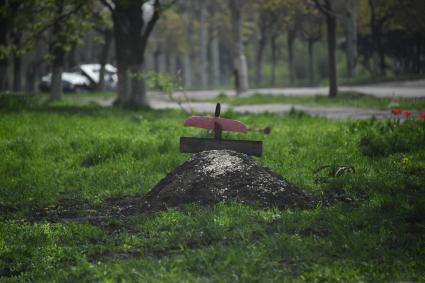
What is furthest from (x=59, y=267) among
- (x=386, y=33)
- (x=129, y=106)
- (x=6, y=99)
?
(x=386, y=33)

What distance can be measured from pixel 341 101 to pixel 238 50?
8.10m

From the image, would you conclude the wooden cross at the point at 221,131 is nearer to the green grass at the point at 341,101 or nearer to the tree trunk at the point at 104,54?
the green grass at the point at 341,101

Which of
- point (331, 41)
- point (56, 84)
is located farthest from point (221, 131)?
point (56, 84)

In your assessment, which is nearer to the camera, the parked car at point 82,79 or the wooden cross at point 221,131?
the wooden cross at point 221,131

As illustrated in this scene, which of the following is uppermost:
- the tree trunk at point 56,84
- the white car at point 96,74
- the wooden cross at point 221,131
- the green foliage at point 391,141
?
the white car at point 96,74

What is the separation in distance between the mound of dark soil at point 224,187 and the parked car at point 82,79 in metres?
34.7

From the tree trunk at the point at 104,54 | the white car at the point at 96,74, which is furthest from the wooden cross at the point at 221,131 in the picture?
the white car at the point at 96,74

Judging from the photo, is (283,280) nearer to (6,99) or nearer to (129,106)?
(6,99)

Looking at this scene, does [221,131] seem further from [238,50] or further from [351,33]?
[351,33]

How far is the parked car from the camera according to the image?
145 feet

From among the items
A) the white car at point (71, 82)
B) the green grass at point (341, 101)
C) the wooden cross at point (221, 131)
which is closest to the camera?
the wooden cross at point (221, 131)

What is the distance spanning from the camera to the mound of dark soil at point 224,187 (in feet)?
25.7

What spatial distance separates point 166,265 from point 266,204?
2.07 metres

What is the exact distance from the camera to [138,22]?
21.2 meters
